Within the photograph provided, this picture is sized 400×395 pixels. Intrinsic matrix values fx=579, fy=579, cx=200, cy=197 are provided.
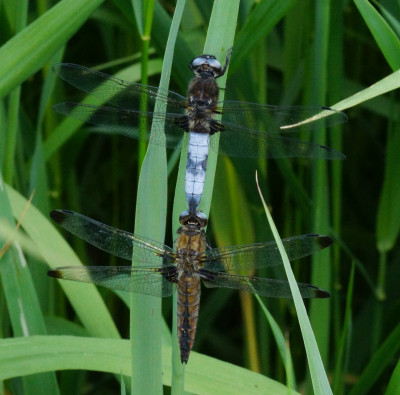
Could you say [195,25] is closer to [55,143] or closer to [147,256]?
[55,143]

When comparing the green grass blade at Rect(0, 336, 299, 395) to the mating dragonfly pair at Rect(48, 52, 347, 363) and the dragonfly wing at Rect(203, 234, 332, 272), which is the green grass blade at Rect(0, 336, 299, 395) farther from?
the dragonfly wing at Rect(203, 234, 332, 272)

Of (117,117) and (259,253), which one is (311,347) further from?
(117,117)

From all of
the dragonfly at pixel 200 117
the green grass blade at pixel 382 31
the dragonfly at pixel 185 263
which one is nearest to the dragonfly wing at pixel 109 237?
the dragonfly at pixel 185 263

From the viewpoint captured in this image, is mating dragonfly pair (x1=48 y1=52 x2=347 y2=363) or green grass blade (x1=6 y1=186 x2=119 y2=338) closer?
mating dragonfly pair (x1=48 y1=52 x2=347 y2=363)

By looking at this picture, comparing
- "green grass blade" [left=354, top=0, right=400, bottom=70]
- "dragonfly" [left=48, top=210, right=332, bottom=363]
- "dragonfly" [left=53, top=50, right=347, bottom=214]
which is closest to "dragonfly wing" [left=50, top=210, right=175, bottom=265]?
"dragonfly" [left=48, top=210, right=332, bottom=363]

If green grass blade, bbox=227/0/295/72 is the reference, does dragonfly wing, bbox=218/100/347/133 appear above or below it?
below

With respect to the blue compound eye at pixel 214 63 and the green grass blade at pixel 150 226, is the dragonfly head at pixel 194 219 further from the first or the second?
the blue compound eye at pixel 214 63

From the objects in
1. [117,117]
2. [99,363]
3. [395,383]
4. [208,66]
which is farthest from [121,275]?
[395,383]
